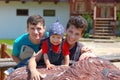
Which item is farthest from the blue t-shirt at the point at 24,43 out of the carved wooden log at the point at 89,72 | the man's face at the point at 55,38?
the carved wooden log at the point at 89,72

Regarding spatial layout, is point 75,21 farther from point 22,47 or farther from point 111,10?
point 111,10

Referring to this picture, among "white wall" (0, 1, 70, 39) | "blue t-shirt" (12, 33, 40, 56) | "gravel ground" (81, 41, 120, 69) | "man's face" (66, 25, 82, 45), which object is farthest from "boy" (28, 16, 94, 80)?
"white wall" (0, 1, 70, 39)

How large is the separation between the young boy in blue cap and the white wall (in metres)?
26.1

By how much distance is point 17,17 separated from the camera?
97.9 ft

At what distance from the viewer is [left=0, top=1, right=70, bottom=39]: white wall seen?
96.9 ft

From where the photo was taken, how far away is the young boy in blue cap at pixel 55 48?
321cm

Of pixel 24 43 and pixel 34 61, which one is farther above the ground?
pixel 24 43

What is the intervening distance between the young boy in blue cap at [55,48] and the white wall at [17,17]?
26.1 metres

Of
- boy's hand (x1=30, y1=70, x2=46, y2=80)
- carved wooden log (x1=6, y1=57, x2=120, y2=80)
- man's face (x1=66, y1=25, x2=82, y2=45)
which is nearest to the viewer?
carved wooden log (x1=6, y1=57, x2=120, y2=80)

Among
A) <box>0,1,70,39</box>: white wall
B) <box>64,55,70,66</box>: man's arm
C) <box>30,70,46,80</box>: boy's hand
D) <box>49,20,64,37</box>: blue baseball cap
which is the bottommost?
<box>0,1,70,39</box>: white wall

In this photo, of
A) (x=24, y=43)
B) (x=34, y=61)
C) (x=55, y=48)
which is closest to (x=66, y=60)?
(x=55, y=48)

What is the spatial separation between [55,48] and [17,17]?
26831 mm

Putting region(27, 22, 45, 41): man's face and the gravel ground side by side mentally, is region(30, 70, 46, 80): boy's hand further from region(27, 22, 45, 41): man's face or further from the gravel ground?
the gravel ground

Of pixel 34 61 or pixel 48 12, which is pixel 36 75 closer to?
pixel 34 61
